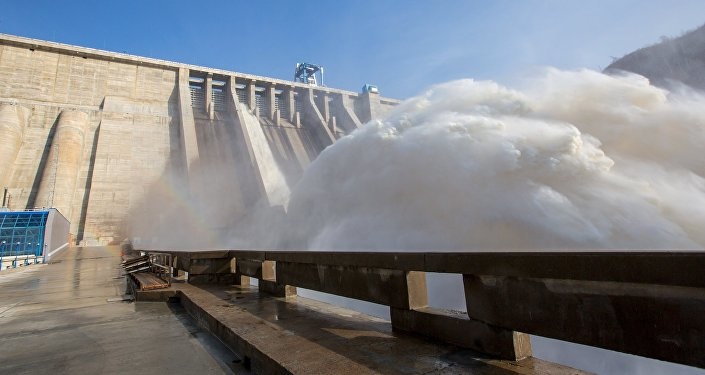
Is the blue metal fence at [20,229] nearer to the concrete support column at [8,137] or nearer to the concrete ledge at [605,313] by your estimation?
the concrete support column at [8,137]

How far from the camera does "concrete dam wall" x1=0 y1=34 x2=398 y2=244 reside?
29.7 m

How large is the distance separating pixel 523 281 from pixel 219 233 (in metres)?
30.8

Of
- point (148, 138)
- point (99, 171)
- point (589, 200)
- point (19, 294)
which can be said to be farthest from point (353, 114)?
point (19, 294)

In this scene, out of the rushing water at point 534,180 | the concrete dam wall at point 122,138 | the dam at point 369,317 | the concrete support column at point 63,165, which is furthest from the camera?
the concrete dam wall at point 122,138

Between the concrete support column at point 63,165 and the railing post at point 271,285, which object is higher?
the concrete support column at point 63,165

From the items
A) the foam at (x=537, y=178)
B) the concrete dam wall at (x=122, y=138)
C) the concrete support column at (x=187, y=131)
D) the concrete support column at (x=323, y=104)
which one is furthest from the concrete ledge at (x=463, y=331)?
the concrete support column at (x=323, y=104)

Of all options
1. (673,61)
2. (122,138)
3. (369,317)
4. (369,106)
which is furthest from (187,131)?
(673,61)

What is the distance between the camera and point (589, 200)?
34.2 feet

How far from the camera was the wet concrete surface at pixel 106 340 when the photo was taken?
3.04m

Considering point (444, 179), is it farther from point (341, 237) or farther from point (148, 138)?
point (148, 138)

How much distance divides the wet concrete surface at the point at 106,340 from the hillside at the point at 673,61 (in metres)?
45.3

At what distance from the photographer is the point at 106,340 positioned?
3.88m

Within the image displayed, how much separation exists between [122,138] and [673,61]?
57555 millimetres

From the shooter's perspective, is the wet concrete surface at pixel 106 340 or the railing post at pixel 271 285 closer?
the wet concrete surface at pixel 106 340
